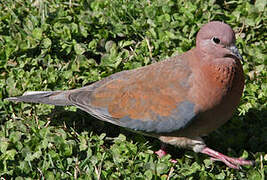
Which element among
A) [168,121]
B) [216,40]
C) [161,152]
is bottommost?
[161,152]

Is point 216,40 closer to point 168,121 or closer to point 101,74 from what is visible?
point 168,121

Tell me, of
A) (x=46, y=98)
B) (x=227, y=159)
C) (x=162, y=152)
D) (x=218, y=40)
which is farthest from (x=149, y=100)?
(x=46, y=98)

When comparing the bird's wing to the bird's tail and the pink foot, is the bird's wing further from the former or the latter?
the pink foot

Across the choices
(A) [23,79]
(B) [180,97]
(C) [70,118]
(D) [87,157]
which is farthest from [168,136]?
(A) [23,79]

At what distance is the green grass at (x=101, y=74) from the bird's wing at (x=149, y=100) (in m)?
0.37

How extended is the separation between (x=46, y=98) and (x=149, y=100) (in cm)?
100

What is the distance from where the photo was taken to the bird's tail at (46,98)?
180 inches

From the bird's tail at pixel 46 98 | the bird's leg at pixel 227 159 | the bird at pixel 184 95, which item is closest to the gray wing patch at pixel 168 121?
the bird at pixel 184 95

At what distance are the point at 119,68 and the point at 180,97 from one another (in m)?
1.29

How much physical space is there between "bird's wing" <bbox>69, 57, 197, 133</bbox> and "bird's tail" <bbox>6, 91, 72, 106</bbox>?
0.55 ft

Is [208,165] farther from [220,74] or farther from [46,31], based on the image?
[46,31]

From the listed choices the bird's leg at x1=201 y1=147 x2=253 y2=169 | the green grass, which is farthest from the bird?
the green grass

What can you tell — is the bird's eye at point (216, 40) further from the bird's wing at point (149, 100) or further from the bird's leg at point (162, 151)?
the bird's leg at point (162, 151)

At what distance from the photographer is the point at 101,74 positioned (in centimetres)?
510
